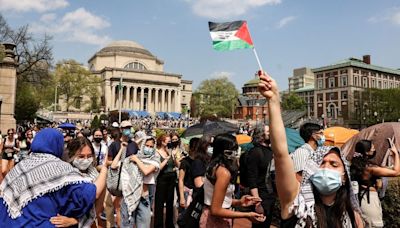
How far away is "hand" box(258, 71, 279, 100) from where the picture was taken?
7.88 feet

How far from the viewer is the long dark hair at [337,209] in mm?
2540

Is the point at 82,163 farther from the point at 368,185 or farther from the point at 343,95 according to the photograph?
the point at 343,95

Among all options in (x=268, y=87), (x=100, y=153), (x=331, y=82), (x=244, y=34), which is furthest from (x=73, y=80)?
(x=268, y=87)

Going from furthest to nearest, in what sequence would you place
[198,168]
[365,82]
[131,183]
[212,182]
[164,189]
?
[365,82] < [164,189] < [131,183] < [198,168] < [212,182]

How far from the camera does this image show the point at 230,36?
4102 millimetres

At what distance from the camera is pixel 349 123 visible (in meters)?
77.6

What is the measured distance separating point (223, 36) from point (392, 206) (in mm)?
4306

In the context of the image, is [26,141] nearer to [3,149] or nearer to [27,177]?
[3,149]

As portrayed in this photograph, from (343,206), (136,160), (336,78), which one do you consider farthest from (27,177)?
(336,78)

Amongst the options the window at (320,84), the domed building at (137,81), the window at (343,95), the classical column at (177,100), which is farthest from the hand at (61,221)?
the classical column at (177,100)

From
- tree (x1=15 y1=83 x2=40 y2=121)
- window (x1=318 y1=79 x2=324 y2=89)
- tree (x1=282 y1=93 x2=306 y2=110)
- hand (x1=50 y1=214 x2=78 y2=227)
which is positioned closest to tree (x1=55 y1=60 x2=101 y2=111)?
tree (x1=15 y1=83 x2=40 y2=121)

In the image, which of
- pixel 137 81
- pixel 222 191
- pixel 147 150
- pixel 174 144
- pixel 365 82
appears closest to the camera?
pixel 222 191

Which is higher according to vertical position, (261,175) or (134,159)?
(134,159)

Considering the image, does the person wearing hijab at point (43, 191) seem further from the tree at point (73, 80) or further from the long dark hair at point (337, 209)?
the tree at point (73, 80)
